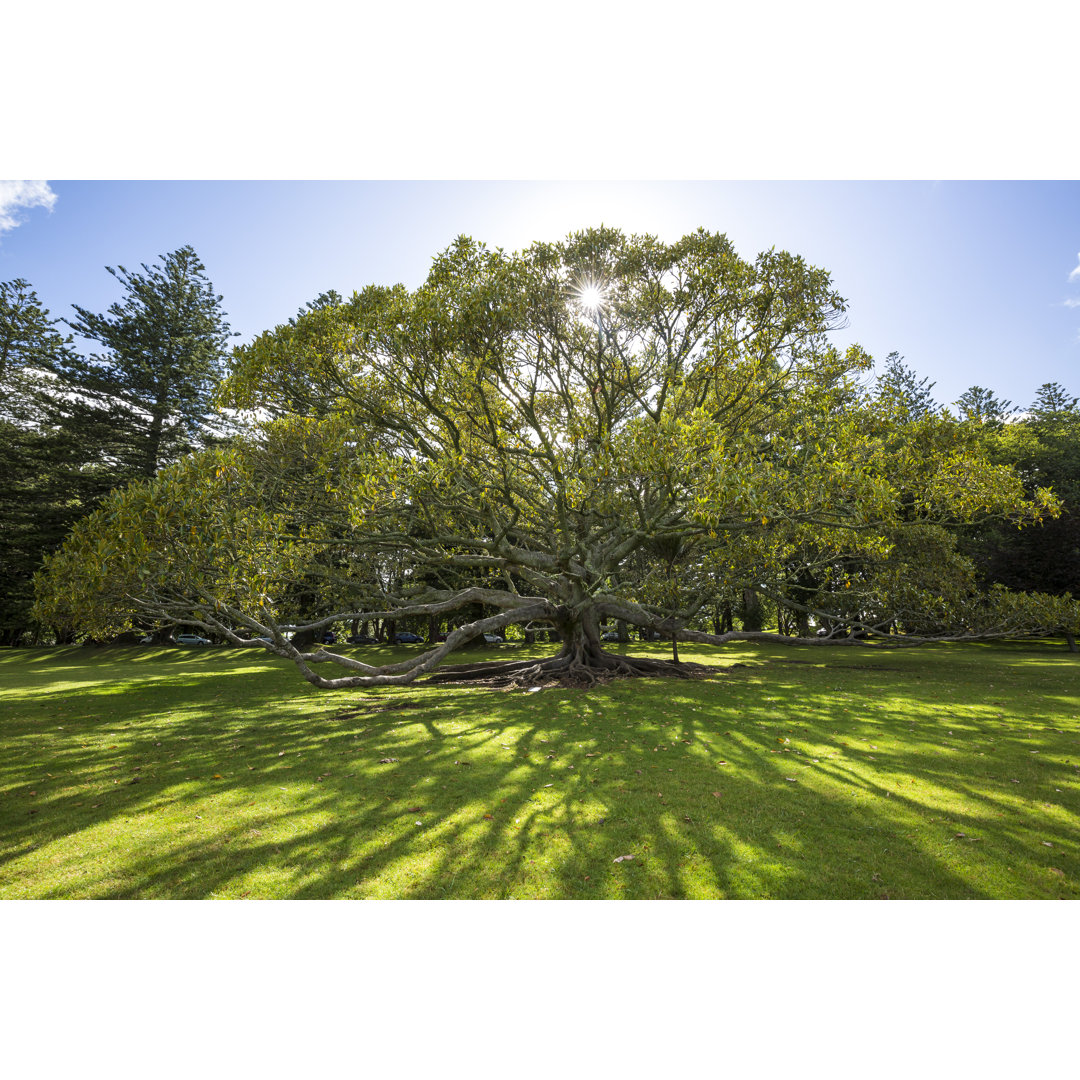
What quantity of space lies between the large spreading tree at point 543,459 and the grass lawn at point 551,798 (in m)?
2.66

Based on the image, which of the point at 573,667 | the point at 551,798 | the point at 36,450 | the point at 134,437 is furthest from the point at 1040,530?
the point at 36,450

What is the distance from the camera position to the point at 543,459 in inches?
549

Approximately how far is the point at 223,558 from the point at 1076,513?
34262 mm

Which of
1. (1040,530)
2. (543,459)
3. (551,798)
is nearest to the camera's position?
(551,798)

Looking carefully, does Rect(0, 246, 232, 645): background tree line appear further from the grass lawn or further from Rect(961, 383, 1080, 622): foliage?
Rect(961, 383, 1080, 622): foliage

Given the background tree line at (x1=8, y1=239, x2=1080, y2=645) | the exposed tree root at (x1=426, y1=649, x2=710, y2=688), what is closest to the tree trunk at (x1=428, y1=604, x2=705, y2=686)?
the exposed tree root at (x1=426, y1=649, x2=710, y2=688)

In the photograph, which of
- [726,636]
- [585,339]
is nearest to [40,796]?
[585,339]

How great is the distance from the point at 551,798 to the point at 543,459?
9.72 m

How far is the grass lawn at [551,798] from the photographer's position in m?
3.98

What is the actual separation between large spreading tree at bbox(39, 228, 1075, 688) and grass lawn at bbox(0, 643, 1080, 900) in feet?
8.72

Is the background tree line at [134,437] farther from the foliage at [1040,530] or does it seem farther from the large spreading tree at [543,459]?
the large spreading tree at [543,459]

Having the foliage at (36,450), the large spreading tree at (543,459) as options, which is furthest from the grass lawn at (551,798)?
the foliage at (36,450)

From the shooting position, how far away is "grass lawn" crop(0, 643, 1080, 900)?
398 cm

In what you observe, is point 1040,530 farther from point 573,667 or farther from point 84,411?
point 84,411
